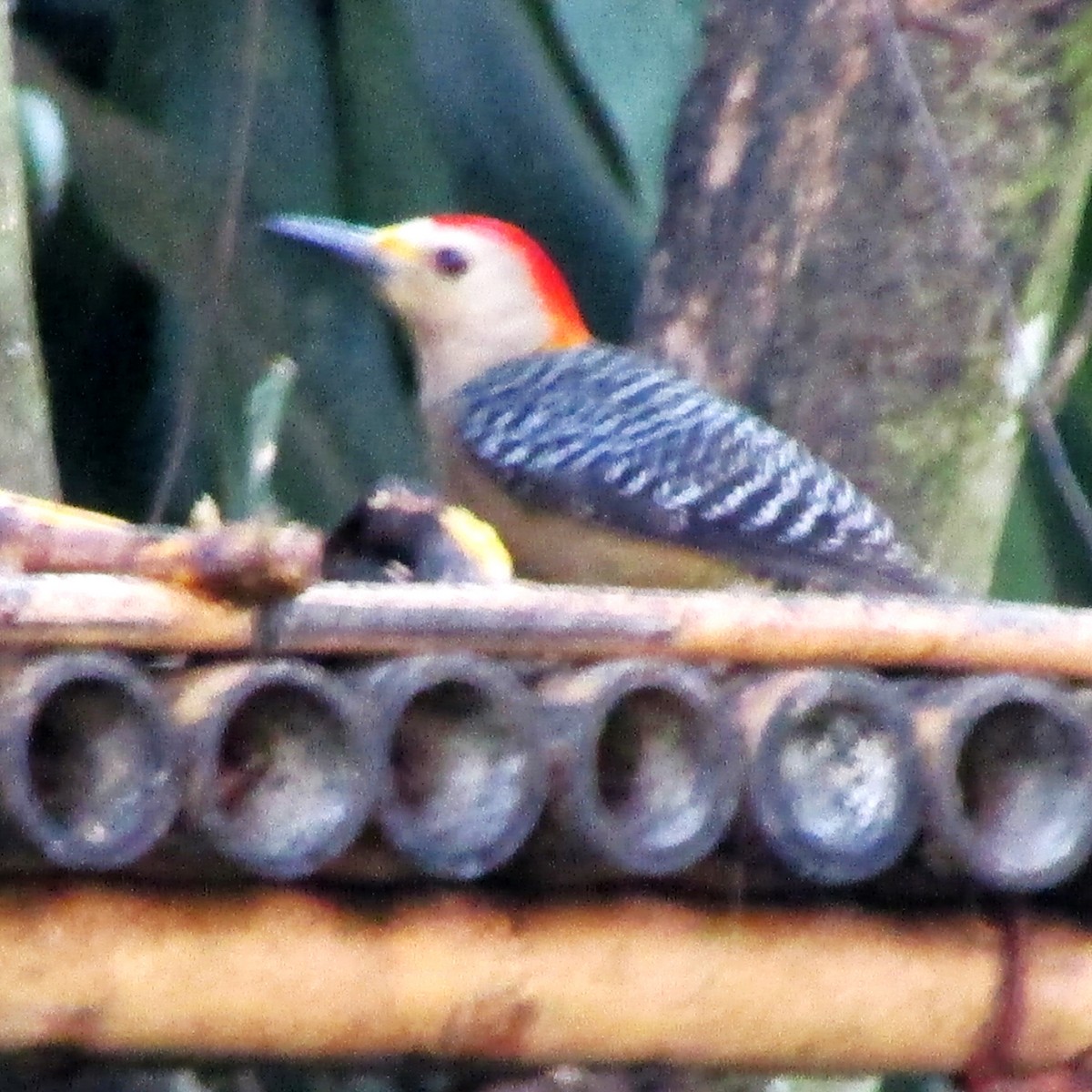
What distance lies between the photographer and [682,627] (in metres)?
1.44

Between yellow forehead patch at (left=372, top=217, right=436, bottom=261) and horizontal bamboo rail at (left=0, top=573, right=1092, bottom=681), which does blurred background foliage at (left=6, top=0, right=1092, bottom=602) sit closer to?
yellow forehead patch at (left=372, top=217, right=436, bottom=261)

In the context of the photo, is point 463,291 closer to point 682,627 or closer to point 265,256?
point 265,256

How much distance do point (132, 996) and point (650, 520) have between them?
4.66 ft

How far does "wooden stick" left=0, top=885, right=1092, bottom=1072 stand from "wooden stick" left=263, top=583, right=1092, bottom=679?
177mm

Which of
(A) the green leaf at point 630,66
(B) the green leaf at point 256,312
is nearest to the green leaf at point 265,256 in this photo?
(B) the green leaf at point 256,312

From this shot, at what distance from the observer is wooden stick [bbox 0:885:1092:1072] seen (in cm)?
140

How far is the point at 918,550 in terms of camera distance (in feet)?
9.37

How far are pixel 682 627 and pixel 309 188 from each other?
226cm

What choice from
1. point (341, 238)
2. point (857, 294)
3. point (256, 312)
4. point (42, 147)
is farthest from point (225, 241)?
point (857, 294)

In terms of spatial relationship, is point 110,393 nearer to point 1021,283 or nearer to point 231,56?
point 231,56

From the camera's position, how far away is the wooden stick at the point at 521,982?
1.40 meters

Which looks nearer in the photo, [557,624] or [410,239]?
[557,624]

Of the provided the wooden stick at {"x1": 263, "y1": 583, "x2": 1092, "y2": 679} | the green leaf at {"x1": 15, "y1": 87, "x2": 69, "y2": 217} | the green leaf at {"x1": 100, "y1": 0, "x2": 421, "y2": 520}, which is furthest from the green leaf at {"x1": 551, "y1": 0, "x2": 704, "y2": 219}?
the wooden stick at {"x1": 263, "y1": 583, "x2": 1092, "y2": 679}

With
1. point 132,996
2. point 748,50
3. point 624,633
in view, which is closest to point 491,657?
point 624,633
